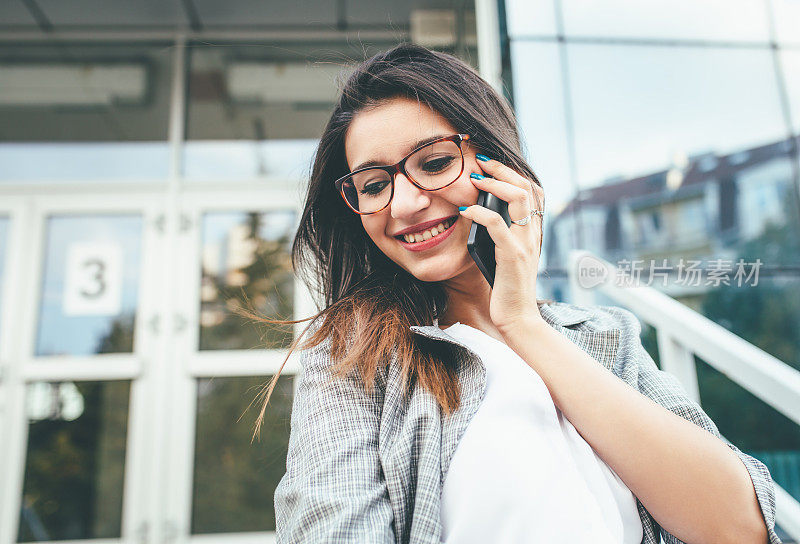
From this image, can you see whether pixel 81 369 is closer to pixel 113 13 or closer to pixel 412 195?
pixel 113 13

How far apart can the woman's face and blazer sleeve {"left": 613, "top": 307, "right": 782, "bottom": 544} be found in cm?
34

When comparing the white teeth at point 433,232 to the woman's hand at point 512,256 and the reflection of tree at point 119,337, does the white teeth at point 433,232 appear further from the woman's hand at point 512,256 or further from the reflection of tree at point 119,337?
the reflection of tree at point 119,337

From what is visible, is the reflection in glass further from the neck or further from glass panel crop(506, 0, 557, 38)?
the neck

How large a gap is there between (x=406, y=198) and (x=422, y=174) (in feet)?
0.17

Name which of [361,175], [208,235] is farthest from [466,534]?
[208,235]

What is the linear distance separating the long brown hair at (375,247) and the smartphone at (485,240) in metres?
0.12

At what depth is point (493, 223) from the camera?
829 mm

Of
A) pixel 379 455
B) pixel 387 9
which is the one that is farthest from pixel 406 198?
pixel 387 9

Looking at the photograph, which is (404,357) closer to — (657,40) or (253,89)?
(657,40)

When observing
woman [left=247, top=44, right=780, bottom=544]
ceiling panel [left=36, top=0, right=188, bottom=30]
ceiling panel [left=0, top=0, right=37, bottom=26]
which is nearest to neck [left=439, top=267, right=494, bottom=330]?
woman [left=247, top=44, right=780, bottom=544]

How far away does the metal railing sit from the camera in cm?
109

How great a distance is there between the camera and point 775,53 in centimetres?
250

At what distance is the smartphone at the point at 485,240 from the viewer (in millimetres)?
863

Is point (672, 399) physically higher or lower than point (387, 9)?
lower
